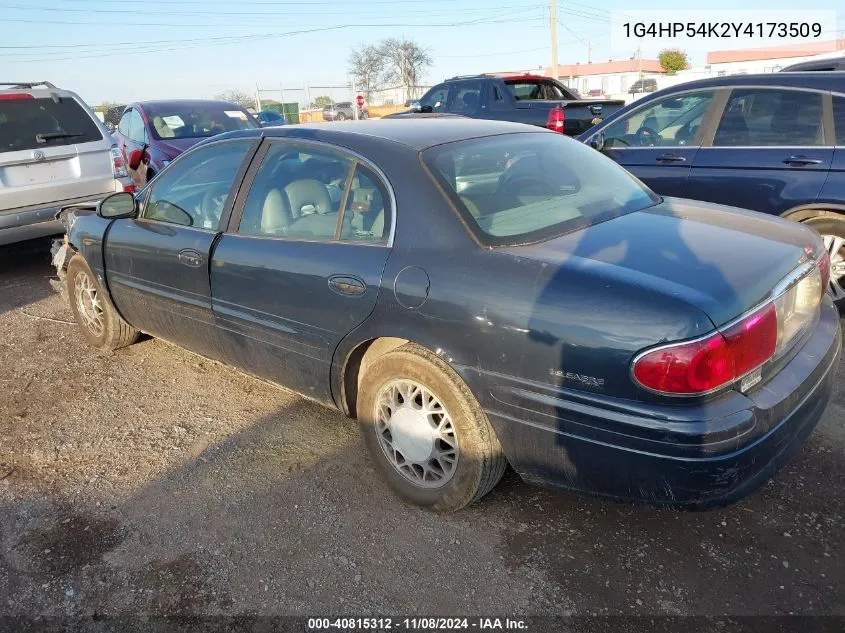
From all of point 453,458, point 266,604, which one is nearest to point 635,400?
point 453,458

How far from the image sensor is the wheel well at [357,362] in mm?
2803

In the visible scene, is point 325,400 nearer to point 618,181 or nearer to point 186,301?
point 186,301

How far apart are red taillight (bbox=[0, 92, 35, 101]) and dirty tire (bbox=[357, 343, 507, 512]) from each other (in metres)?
5.62

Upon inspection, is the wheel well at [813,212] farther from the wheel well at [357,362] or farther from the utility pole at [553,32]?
the utility pole at [553,32]

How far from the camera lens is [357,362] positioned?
2994 mm

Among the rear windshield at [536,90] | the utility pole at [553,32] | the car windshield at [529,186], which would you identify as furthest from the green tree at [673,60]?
the car windshield at [529,186]

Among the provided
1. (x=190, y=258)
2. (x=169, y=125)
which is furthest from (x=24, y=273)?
(x=190, y=258)

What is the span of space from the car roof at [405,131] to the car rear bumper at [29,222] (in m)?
3.87

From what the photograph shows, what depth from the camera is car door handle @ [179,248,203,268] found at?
3531mm

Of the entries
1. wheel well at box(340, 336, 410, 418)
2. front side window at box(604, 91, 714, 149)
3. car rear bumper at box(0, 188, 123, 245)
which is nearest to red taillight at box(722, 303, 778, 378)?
wheel well at box(340, 336, 410, 418)

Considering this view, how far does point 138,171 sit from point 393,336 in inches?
313

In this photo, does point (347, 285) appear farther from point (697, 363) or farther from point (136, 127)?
point (136, 127)

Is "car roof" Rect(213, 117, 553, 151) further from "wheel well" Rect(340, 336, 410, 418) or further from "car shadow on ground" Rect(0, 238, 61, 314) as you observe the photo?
"car shadow on ground" Rect(0, 238, 61, 314)

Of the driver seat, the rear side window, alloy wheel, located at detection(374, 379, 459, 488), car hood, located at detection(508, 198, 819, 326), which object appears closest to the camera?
car hood, located at detection(508, 198, 819, 326)
